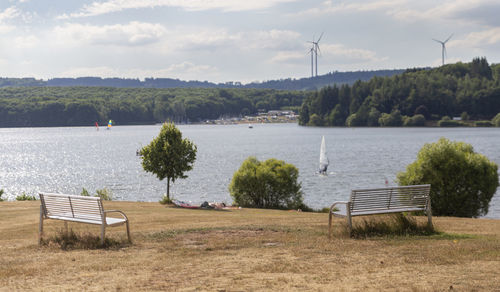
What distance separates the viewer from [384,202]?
12836 mm

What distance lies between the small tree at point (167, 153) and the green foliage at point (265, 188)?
502 cm

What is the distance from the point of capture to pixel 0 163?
111 metres

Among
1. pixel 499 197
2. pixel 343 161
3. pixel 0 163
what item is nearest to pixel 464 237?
pixel 499 197

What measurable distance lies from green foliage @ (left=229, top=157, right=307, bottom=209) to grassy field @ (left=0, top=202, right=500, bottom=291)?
20.0 metres

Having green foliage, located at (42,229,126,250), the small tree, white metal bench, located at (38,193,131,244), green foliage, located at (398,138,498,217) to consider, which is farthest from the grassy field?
green foliage, located at (398,138,498,217)

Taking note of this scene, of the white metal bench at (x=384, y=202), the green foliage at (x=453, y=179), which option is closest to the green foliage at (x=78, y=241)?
the white metal bench at (x=384, y=202)

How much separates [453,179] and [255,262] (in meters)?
23.5

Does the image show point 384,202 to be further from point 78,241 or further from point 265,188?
point 265,188

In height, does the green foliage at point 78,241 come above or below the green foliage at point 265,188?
above

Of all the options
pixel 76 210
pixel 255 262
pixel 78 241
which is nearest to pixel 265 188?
pixel 76 210

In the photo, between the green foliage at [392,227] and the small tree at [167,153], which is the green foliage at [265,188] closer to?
the small tree at [167,153]

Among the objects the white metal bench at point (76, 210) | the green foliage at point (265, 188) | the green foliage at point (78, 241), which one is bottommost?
the green foliage at point (265, 188)

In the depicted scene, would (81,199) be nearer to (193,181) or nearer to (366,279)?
(366,279)

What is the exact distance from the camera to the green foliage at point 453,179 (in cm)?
3028
